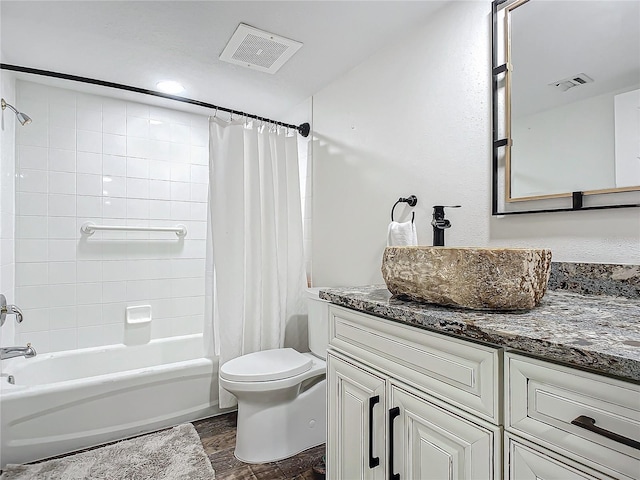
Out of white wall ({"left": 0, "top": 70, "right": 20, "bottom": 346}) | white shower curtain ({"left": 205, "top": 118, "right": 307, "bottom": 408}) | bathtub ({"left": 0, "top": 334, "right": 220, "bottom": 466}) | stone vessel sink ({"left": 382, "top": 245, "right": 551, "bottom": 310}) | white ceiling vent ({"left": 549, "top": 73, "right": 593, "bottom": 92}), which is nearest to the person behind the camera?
stone vessel sink ({"left": 382, "top": 245, "right": 551, "bottom": 310})

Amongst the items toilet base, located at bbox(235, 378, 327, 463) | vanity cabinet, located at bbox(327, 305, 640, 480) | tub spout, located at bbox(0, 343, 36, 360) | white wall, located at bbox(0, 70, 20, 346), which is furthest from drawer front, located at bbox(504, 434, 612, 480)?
white wall, located at bbox(0, 70, 20, 346)

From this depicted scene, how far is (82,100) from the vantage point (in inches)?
101

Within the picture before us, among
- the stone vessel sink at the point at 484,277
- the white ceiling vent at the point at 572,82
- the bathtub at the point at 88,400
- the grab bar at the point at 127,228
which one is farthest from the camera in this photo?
the grab bar at the point at 127,228

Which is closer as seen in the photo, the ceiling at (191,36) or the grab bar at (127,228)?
the ceiling at (191,36)

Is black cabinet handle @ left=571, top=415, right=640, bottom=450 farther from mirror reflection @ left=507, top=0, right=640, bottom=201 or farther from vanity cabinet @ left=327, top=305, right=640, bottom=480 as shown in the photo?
mirror reflection @ left=507, top=0, right=640, bottom=201

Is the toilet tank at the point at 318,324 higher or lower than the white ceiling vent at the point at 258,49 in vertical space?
lower

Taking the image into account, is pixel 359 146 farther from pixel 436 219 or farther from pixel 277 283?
pixel 277 283

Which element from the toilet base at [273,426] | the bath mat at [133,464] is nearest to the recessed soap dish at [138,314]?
the bath mat at [133,464]

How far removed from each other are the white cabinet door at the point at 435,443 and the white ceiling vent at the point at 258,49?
68.0 inches

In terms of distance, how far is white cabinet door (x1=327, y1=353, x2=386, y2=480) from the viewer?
3.29 ft

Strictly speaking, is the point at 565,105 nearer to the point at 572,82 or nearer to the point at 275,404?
the point at 572,82

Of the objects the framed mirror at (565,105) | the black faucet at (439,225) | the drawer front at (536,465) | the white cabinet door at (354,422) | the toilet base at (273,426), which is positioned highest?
the framed mirror at (565,105)

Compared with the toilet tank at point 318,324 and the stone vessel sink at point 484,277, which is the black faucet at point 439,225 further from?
the toilet tank at point 318,324

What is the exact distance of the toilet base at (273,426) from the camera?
1.83m
